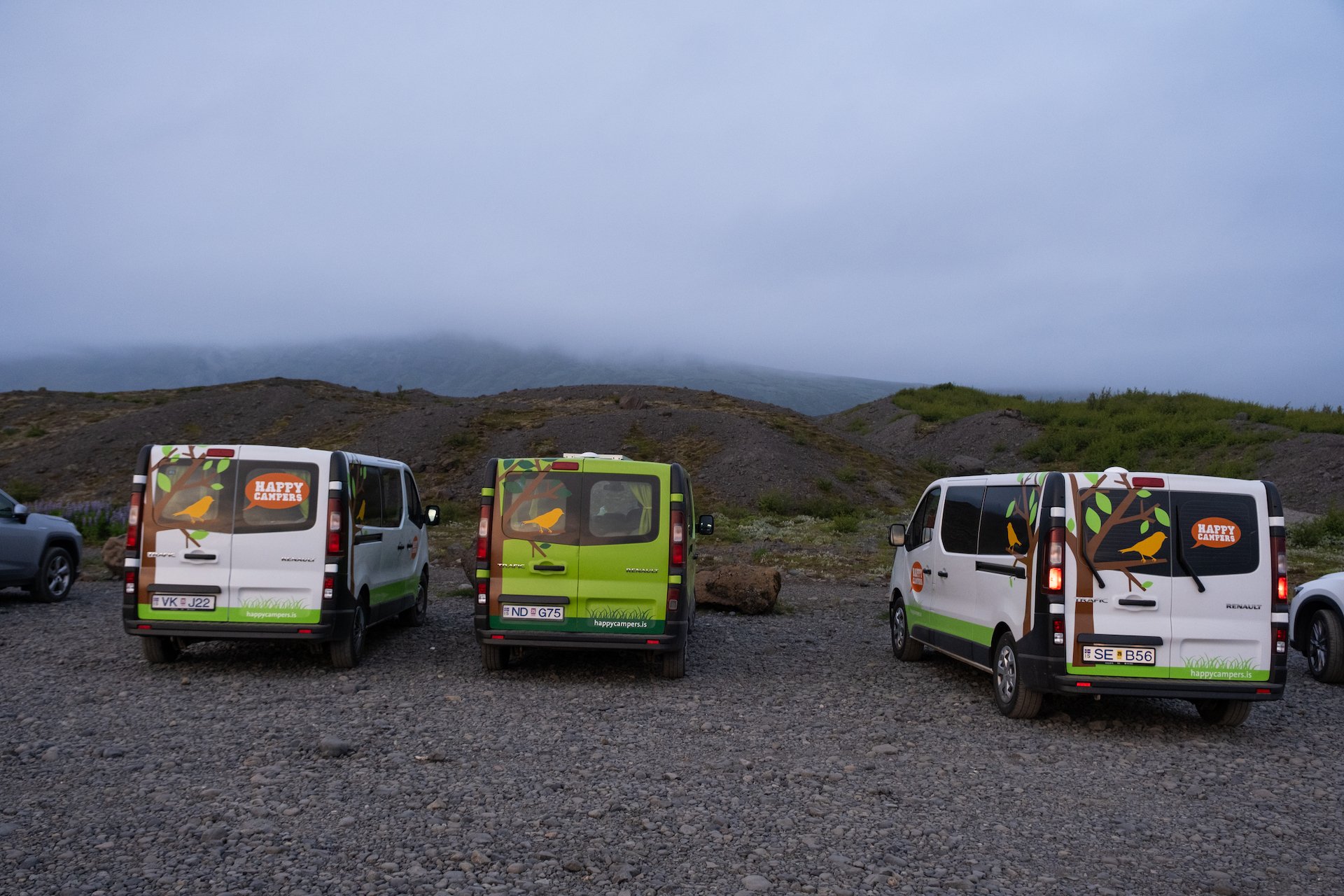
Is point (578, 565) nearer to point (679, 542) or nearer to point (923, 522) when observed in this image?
point (679, 542)

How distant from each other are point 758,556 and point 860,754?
14634mm

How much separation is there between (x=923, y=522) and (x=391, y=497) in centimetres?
588

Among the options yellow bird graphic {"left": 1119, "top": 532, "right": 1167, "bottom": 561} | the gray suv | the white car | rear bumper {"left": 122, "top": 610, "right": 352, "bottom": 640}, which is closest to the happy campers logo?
rear bumper {"left": 122, "top": 610, "right": 352, "bottom": 640}

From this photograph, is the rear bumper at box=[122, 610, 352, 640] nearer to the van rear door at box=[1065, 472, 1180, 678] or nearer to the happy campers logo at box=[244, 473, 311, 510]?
the happy campers logo at box=[244, 473, 311, 510]

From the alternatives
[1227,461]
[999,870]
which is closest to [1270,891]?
[999,870]

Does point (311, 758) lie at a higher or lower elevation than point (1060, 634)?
lower

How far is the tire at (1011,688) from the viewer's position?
7.75m

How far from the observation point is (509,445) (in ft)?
124

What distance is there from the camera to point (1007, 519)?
8.07 meters

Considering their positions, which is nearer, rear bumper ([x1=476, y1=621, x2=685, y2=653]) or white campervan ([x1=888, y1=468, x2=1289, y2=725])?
white campervan ([x1=888, y1=468, x2=1289, y2=725])

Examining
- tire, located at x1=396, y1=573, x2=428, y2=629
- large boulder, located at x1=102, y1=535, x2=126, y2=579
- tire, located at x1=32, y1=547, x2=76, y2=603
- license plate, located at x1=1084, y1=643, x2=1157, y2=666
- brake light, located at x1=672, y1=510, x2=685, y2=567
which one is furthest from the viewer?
large boulder, located at x1=102, y1=535, x2=126, y2=579

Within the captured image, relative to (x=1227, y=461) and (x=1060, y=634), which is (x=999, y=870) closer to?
(x=1060, y=634)

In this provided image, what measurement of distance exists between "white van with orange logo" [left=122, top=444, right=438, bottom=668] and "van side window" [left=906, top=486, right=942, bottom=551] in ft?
18.9

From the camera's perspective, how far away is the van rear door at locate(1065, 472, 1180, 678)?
24.0 feet
